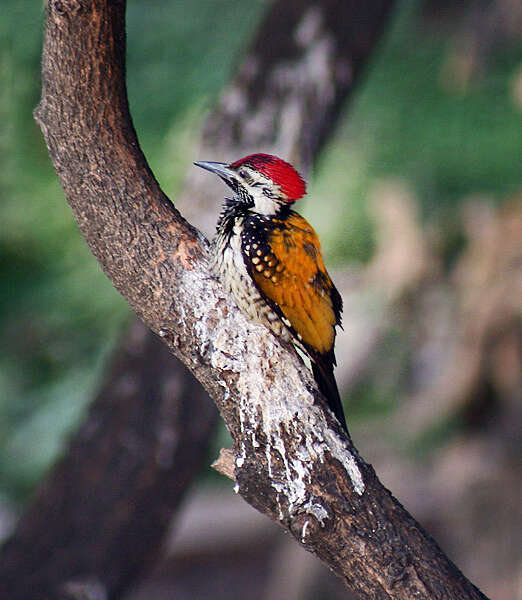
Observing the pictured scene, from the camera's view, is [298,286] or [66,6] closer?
[66,6]

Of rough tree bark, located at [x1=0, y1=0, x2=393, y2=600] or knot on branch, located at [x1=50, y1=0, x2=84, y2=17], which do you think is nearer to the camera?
knot on branch, located at [x1=50, y1=0, x2=84, y2=17]

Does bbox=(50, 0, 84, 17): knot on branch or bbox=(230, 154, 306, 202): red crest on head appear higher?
bbox=(230, 154, 306, 202): red crest on head

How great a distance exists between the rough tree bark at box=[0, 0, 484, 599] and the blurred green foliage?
13.3 ft

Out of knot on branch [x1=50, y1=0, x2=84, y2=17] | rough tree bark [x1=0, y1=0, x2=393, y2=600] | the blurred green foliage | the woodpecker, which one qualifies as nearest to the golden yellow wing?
the woodpecker

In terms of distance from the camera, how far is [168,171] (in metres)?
6.34

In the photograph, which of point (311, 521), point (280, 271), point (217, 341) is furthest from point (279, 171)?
point (311, 521)

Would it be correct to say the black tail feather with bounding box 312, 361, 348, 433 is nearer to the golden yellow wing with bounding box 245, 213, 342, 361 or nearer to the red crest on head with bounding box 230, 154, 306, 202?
the golden yellow wing with bounding box 245, 213, 342, 361

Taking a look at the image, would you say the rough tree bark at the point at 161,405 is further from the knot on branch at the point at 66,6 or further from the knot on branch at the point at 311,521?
the knot on branch at the point at 66,6

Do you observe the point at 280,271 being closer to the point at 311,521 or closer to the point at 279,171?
the point at 279,171

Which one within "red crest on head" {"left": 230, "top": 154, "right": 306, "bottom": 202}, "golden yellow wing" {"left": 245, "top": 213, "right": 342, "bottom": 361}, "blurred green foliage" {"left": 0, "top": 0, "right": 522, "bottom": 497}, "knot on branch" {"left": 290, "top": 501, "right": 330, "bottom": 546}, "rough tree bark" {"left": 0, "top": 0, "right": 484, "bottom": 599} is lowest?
"knot on branch" {"left": 290, "top": 501, "right": 330, "bottom": 546}

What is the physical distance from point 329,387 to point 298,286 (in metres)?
0.33

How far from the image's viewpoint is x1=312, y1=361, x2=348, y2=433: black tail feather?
7.84 feet

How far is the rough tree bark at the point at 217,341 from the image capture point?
2.12m

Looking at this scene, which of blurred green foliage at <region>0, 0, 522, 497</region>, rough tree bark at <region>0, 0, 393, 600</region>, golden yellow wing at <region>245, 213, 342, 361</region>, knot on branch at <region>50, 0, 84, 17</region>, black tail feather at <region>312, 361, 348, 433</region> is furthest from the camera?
blurred green foliage at <region>0, 0, 522, 497</region>
